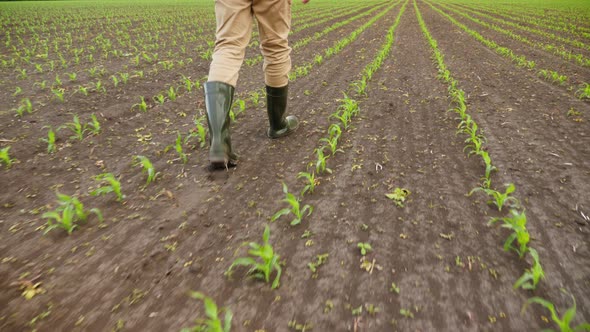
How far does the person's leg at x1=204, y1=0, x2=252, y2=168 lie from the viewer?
2314mm

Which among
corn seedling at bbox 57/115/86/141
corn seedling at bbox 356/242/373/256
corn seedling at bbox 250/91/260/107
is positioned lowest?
corn seedling at bbox 250/91/260/107

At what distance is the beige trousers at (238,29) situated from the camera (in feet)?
7.68

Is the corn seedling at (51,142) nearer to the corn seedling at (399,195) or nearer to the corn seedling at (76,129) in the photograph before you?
the corn seedling at (76,129)

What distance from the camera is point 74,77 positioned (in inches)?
199

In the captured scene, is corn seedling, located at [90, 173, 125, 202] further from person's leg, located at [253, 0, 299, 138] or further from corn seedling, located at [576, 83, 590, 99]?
corn seedling, located at [576, 83, 590, 99]

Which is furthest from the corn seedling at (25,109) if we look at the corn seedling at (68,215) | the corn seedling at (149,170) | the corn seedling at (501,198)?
the corn seedling at (501,198)

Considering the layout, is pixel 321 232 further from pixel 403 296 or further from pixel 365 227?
pixel 403 296

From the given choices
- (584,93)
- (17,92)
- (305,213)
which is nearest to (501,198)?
(305,213)

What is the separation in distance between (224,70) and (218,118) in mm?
367

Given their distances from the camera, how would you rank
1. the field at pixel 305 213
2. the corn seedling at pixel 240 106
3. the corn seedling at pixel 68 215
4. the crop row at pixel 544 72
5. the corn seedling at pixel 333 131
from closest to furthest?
1. the field at pixel 305 213
2. the corn seedling at pixel 68 215
3. the corn seedling at pixel 333 131
4. the corn seedling at pixel 240 106
5. the crop row at pixel 544 72

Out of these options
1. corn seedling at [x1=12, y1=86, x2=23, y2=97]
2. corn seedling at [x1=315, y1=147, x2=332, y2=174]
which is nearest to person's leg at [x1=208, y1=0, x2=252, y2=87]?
corn seedling at [x1=315, y1=147, x2=332, y2=174]

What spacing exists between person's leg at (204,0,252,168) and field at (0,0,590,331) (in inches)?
10.8

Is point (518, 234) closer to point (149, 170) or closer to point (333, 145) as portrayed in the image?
point (333, 145)

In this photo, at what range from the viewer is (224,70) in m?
2.38
